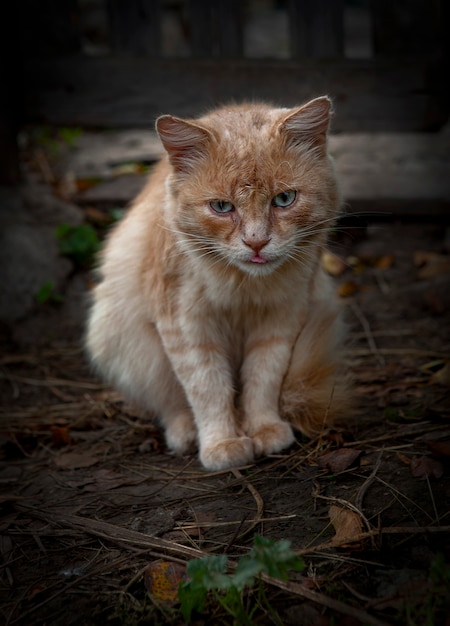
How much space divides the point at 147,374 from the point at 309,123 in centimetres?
135

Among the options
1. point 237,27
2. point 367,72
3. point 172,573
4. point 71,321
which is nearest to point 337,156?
point 367,72

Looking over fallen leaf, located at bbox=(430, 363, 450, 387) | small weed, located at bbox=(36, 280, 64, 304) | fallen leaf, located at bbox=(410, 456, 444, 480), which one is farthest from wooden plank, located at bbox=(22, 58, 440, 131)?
fallen leaf, located at bbox=(410, 456, 444, 480)

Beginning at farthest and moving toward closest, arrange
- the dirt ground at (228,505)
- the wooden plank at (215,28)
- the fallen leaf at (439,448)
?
the wooden plank at (215,28) → the fallen leaf at (439,448) → the dirt ground at (228,505)

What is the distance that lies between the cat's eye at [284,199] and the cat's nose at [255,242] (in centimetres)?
15

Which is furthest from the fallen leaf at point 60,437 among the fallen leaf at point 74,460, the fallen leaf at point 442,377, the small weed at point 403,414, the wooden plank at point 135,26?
the wooden plank at point 135,26

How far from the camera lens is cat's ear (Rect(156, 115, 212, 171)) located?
264cm

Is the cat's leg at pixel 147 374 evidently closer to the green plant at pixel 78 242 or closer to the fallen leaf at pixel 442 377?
the fallen leaf at pixel 442 377

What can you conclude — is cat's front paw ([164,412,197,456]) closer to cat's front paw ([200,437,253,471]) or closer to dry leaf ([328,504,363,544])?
cat's front paw ([200,437,253,471])

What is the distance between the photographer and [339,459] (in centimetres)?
269

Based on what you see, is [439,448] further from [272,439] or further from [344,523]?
[272,439]

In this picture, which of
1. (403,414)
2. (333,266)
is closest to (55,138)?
(333,266)

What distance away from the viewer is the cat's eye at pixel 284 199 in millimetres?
2645

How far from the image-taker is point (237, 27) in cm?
485

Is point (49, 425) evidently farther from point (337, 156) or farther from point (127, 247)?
point (337, 156)
